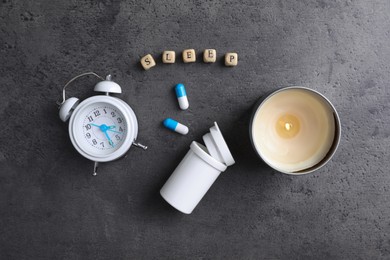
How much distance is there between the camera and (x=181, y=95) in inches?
37.9

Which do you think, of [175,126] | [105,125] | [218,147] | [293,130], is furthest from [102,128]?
[293,130]

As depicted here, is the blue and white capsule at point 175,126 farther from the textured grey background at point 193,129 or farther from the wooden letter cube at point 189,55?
the wooden letter cube at point 189,55

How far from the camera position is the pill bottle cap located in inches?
35.5

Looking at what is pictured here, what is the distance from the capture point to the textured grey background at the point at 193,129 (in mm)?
974

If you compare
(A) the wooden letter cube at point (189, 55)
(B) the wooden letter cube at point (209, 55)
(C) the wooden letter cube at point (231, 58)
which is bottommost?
(A) the wooden letter cube at point (189, 55)

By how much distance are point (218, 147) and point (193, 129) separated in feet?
0.39

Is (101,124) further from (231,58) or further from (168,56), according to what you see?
(231,58)

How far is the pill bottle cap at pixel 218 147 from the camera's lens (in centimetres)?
90

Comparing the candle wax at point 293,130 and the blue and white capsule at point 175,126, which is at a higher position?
the candle wax at point 293,130

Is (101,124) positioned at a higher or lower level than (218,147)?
lower

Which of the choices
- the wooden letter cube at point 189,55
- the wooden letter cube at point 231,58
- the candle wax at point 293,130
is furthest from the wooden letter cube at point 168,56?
the candle wax at point 293,130

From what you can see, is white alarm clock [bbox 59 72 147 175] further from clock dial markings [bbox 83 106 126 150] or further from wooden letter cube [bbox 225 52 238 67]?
wooden letter cube [bbox 225 52 238 67]

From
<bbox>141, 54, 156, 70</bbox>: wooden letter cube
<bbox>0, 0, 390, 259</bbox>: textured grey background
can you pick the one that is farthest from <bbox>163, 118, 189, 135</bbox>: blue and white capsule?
<bbox>141, 54, 156, 70</bbox>: wooden letter cube

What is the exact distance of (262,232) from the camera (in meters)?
1.03
